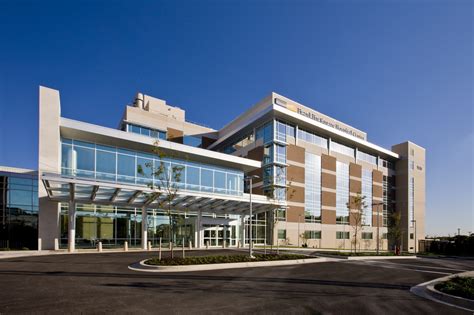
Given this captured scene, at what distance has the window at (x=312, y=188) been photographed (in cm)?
4581

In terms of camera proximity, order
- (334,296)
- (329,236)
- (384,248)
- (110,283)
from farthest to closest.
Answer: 1. (384,248)
2. (329,236)
3. (110,283)
4. (334,296)

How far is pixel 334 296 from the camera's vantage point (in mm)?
10258

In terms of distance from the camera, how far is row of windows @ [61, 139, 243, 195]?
89.4 feet

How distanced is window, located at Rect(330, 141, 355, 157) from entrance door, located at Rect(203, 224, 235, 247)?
24902 millimetres

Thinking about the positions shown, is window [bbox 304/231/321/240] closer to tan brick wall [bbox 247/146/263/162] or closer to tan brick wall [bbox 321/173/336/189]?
tan brick wall [bbox 321/173/336/189]

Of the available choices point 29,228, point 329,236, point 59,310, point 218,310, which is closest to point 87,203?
point 29,228

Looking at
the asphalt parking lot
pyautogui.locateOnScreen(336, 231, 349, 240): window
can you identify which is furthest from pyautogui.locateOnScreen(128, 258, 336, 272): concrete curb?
pyautogui.locateOnScreen(336, 231, 349, 240): window

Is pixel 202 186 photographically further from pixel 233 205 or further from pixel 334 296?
pixel 334 296

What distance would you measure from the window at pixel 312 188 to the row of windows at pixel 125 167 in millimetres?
15074

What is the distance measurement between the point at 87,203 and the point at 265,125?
26.2m

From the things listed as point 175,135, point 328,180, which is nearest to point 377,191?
point 328,180

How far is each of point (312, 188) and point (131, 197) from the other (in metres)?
29.0

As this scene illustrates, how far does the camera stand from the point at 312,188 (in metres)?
46.8

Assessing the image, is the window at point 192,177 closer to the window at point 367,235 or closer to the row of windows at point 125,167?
the row of windows at point 125,167
